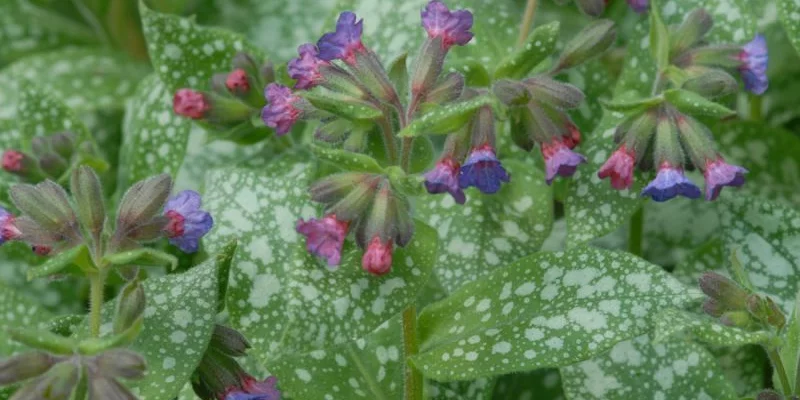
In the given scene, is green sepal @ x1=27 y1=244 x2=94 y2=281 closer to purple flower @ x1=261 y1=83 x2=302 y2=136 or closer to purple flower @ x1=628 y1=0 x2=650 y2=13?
purple flower @ x1=261 y1=83 x2=302 y2=136

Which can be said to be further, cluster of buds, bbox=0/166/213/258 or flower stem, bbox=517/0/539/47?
flower stem, bbox=517/0/539/47

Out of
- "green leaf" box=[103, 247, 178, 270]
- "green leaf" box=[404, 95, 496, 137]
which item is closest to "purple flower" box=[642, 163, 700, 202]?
"green leaf" box=[404, 95, 496, 137]

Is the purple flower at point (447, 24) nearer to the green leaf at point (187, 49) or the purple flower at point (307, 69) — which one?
the purple flower at point (307, 69)

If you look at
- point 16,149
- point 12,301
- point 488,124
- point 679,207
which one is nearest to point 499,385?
point 679,207

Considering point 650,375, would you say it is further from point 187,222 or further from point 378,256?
point 187,222

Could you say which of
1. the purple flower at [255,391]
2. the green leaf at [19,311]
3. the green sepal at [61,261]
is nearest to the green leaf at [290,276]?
the purple flower at [255,391]

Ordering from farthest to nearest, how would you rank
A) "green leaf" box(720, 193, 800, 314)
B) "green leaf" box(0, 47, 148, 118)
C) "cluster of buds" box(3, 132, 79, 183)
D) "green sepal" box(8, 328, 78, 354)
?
"green leaf" box(0, 47, 148, 118) < "cluster of buds" box(3, 132, 79, 183) < "green leaf" box(720, 193, 800, 314) < "green sepal" box(8, 328, 78, 354)

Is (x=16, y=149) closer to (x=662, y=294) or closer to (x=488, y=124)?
(x=488, y=124)
